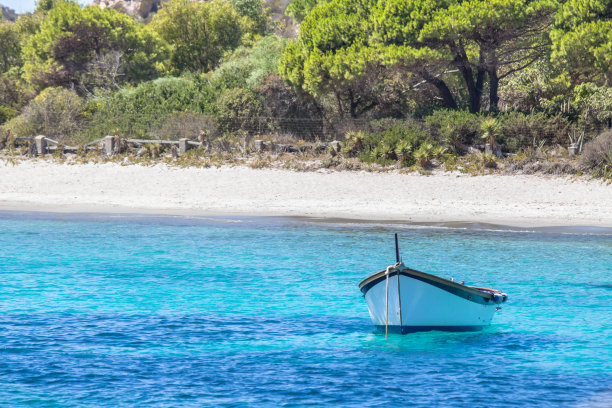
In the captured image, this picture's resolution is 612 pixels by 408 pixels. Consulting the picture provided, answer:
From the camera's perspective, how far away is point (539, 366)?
39.5 ft

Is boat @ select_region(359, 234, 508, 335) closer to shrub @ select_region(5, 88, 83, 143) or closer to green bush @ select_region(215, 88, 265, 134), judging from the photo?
green bush @ select_region(215, 88, 265, 134)

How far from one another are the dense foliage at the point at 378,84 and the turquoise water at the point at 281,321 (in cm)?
867

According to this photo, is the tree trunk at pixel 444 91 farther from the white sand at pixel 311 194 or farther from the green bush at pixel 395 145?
the white sand at pixel 311 194

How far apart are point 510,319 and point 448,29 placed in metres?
18.8

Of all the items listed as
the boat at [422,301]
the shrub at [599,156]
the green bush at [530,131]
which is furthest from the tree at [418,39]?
the boat at [422,301]

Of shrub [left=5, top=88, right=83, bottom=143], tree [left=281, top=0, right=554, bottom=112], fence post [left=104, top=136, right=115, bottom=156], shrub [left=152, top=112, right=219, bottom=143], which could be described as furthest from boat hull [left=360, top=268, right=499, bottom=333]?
shrub [left=5, top=88, right=83, bottom=143]

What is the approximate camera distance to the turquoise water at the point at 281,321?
10.9m

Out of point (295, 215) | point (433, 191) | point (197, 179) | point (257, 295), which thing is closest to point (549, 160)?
point (433, 191)

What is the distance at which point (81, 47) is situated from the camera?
1848 inches

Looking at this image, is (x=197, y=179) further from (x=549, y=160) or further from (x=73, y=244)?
(x=549, y=160)

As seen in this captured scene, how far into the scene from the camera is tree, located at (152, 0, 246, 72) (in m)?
52.2

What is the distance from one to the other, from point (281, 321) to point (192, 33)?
41.3 meters

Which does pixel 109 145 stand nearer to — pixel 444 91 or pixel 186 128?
pixel 186 128

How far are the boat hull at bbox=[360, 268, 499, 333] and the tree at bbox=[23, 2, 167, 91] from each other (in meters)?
36.1
